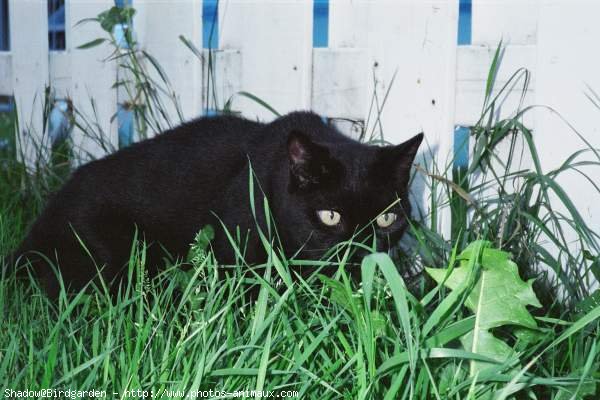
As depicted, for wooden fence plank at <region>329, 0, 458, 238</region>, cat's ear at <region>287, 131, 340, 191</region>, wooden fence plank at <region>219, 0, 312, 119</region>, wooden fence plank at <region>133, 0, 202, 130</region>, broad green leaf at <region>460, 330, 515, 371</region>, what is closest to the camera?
broad green leaf at <region>460, 330, 515, 371</region>

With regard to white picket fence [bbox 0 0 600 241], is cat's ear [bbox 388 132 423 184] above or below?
below

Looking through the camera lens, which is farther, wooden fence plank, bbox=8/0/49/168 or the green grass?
wooden fence plank, bbox=8/0/49/168

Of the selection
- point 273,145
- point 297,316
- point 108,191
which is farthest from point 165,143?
point 297,316

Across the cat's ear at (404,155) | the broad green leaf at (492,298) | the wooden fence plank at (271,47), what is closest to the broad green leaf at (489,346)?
the broad green leaf at (492,298)

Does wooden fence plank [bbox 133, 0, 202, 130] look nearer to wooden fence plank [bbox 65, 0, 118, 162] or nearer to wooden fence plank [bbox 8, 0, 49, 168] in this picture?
wooden fence plank [bbox 65, 0, 118, 162]

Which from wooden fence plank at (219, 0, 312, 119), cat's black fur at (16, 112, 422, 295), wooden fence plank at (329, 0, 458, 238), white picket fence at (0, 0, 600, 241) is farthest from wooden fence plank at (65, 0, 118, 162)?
wooden fence plank at (329, 0, 458, 238)

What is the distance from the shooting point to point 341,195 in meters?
2.23

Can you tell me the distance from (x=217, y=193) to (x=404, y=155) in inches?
22.7

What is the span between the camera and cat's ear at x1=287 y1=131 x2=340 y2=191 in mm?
2158

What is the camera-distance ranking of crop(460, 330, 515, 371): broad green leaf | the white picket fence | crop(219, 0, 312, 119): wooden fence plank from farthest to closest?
crop(219, 0, 312, 119): wooden fence plank < the white picket fence < crop(460, 330, 515, 371): broad green leaf

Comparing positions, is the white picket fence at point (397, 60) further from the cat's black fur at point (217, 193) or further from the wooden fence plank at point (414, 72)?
the cat's black fur at point (217, 193)

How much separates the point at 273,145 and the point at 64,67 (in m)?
1.85

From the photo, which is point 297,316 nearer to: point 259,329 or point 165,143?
point 259,329

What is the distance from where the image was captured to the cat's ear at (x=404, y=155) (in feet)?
7.23
